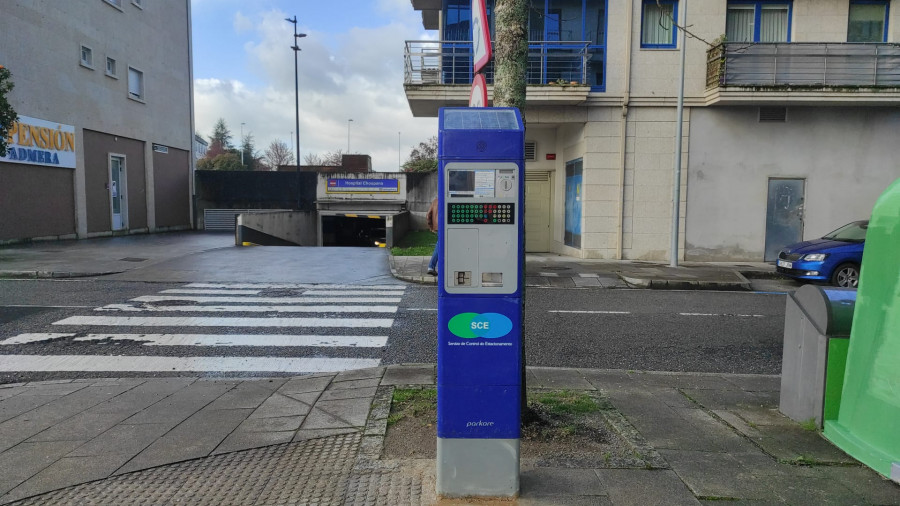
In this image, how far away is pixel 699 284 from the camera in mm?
12594

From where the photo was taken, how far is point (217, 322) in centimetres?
851

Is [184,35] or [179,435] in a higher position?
[184,35]

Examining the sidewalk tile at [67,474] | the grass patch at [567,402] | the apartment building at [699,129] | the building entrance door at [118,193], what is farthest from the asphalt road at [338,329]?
the building entrance door at [118,193]

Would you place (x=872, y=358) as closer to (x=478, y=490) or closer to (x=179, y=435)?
(x=478, y=490)

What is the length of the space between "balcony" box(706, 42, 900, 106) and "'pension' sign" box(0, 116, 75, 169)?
19.8 m

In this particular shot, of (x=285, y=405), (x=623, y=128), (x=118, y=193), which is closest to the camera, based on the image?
(x=285, y=405)

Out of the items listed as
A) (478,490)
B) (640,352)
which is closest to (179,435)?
(478,490)

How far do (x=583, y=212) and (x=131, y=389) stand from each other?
43.4 ft

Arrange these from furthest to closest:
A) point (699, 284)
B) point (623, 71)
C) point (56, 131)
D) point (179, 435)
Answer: point (56, 131) → point (623, 71) → point (699, 284) → point (179, 435)

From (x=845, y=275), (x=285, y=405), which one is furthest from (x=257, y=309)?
(x=845, y=275)

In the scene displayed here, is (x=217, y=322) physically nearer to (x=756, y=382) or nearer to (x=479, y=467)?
(x=479, y=467)

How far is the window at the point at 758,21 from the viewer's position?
16.3m

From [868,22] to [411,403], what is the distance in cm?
1789

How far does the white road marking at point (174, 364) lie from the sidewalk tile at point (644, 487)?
Answer: 3355 millimetres
